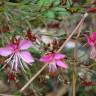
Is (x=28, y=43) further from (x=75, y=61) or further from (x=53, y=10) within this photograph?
(x=53, y=10)

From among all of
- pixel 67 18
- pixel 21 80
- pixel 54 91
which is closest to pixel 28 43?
pixel 67 18

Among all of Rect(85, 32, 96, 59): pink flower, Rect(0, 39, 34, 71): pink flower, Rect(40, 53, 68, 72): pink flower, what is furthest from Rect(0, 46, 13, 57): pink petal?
Rect(85, 32, 96, 59): pink flower

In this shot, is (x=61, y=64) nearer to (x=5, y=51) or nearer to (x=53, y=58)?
(x=53, y=58)

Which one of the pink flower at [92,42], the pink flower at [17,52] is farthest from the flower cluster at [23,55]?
the pink flower at [92,42]

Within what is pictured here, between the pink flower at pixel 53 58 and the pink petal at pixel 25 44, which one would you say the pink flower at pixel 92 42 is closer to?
the pink flower at pixel 53 58

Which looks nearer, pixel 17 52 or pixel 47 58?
pixel 47 58

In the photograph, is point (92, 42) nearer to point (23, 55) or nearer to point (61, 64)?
point (61, 64)

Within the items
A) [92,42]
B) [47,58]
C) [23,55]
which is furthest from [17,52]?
[92,42]

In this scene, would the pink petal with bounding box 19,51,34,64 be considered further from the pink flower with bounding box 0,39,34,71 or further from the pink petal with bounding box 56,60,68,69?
the pink petal with bounding box 56,60,68,69
